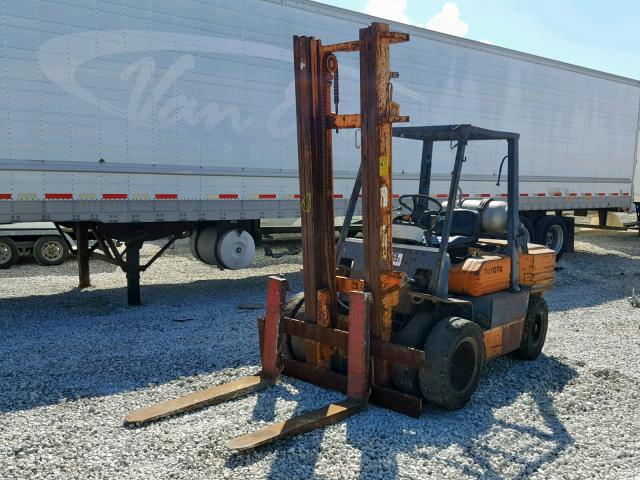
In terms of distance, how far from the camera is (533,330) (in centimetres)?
597

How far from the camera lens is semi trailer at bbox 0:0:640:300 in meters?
7.55

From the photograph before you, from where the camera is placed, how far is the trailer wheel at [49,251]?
1260 centimetres

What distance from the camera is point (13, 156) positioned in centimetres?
746

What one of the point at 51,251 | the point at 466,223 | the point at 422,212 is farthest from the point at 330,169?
the point at 51,251

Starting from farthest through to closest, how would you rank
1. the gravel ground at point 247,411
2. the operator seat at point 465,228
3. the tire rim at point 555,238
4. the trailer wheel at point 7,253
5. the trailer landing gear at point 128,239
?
1. the tire rim at point 555,238
2. the trailer wheel at point 7,253
3. the trailer landing gear at point 128,239
4. the operator seat at point 465,228
5. the gravel ground at point 247,411

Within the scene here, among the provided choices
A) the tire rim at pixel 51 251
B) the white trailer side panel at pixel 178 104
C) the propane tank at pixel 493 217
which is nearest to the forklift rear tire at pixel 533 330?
the propane tank at pixel 493 217

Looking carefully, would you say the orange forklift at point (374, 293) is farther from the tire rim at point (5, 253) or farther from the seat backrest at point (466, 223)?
the tire rim at point (5, 253)

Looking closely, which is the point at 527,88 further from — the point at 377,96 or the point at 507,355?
the point at 377,96

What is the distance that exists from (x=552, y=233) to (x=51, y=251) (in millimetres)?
11580

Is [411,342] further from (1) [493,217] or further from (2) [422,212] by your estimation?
(1) [493,217]

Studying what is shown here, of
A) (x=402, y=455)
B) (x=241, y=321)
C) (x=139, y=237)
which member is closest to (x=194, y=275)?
(x=139, y=237)

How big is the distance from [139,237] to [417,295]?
5.15 meters

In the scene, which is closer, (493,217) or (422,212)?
(422,212)

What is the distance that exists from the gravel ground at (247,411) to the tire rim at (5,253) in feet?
15.4
